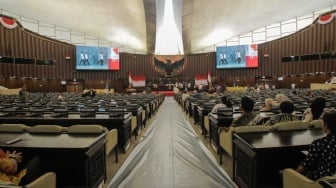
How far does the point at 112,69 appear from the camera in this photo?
2833 cm

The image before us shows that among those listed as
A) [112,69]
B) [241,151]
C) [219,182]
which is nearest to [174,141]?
[219,182]

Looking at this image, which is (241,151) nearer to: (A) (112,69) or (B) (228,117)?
(B) (228,117)

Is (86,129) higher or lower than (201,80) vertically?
lower

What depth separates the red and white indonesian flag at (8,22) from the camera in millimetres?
19166

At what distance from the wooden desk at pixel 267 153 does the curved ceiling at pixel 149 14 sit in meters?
16.7

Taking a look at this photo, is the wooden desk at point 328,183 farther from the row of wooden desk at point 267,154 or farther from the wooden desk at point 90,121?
the wooden desk at point 90,121

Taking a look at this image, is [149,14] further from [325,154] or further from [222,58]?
[325,154]

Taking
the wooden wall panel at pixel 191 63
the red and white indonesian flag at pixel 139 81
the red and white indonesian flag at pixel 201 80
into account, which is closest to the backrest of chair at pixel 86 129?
the wooden wall panel at pixel 191 63

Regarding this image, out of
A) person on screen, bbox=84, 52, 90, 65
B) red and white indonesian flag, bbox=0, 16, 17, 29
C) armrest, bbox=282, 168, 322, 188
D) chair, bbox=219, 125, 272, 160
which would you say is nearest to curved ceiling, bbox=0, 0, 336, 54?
red and white indonesian flag, bbox=0, 16, 17, 29

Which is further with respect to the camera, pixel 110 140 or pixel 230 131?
pixel 110 140

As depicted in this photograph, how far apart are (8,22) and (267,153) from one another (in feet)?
75.4

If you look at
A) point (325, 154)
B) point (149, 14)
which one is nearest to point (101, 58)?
point (149, 14)

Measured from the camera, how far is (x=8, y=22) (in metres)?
19.6

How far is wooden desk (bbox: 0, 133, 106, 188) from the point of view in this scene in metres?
2.63
